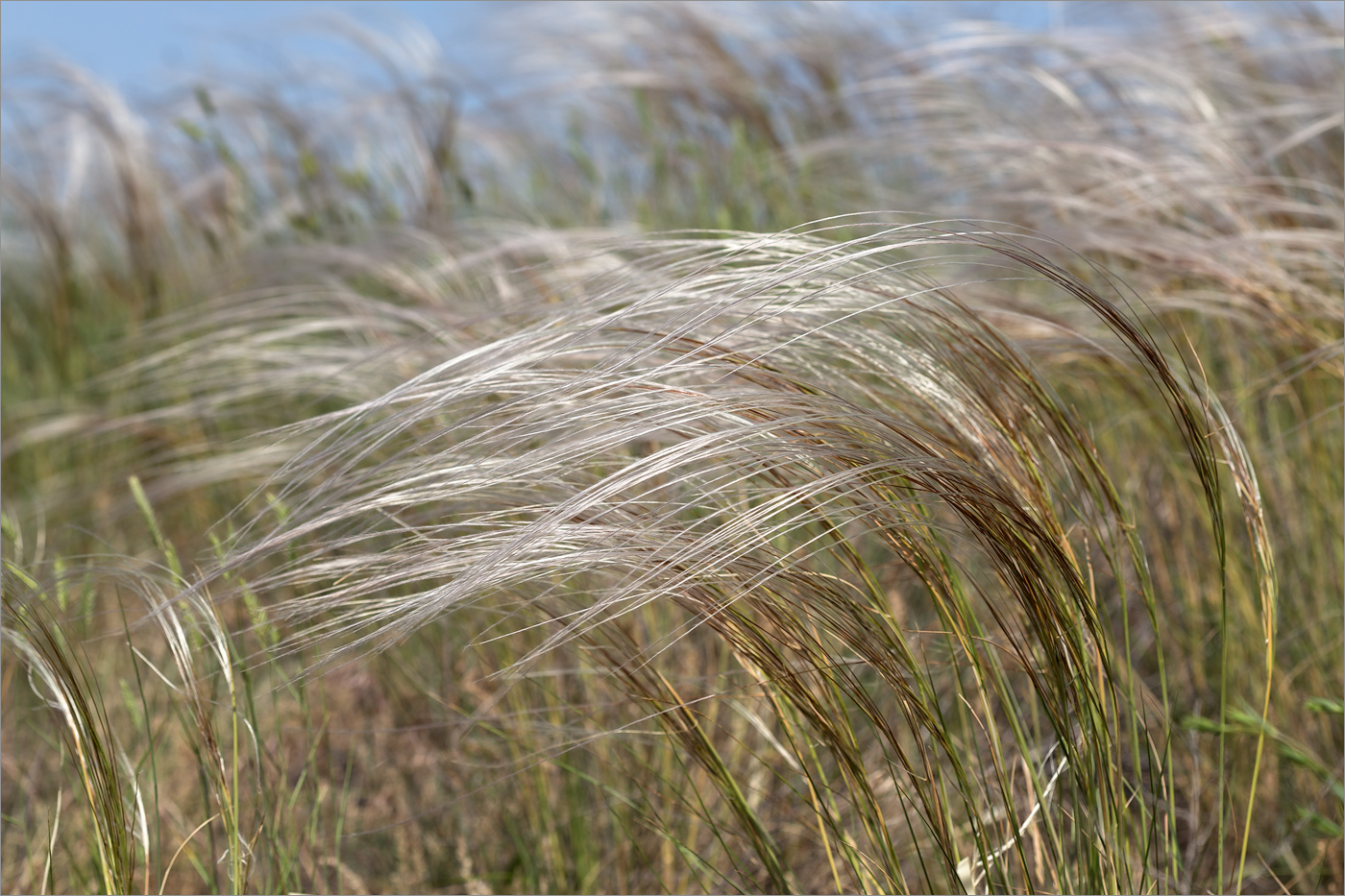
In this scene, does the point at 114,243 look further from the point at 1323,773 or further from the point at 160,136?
the point at 1323,773

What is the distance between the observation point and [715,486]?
40.4 inches

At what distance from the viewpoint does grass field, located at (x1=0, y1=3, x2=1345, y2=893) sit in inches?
31.0

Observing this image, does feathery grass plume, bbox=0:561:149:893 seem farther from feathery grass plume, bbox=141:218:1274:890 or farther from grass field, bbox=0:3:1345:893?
feathery grass plume, bbox=141:218:1274:890

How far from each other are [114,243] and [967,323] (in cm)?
385

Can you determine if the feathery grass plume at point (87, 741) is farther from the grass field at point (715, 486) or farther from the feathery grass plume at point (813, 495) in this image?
the feathery grass plume at point (813, 495)

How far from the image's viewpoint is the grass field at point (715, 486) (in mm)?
786

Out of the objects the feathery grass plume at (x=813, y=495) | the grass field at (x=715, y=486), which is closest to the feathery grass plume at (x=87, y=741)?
the grass field at (x=715, y=486)

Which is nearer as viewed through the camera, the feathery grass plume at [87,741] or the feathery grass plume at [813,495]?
the feathery grass plume at [813,495]

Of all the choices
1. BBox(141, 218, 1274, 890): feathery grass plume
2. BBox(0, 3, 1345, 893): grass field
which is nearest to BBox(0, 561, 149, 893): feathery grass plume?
BBox(0, 3, 1345, 893): grass field

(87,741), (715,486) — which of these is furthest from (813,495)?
(87,741)

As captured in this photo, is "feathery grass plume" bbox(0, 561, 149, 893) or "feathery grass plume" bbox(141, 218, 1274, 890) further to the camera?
"feathery grass plume" bbox(0, 561, 149, 893)

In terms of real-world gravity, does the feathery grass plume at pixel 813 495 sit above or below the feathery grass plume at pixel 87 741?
above

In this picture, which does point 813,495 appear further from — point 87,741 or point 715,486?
point 87,741

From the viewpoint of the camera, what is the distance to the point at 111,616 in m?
2.19
